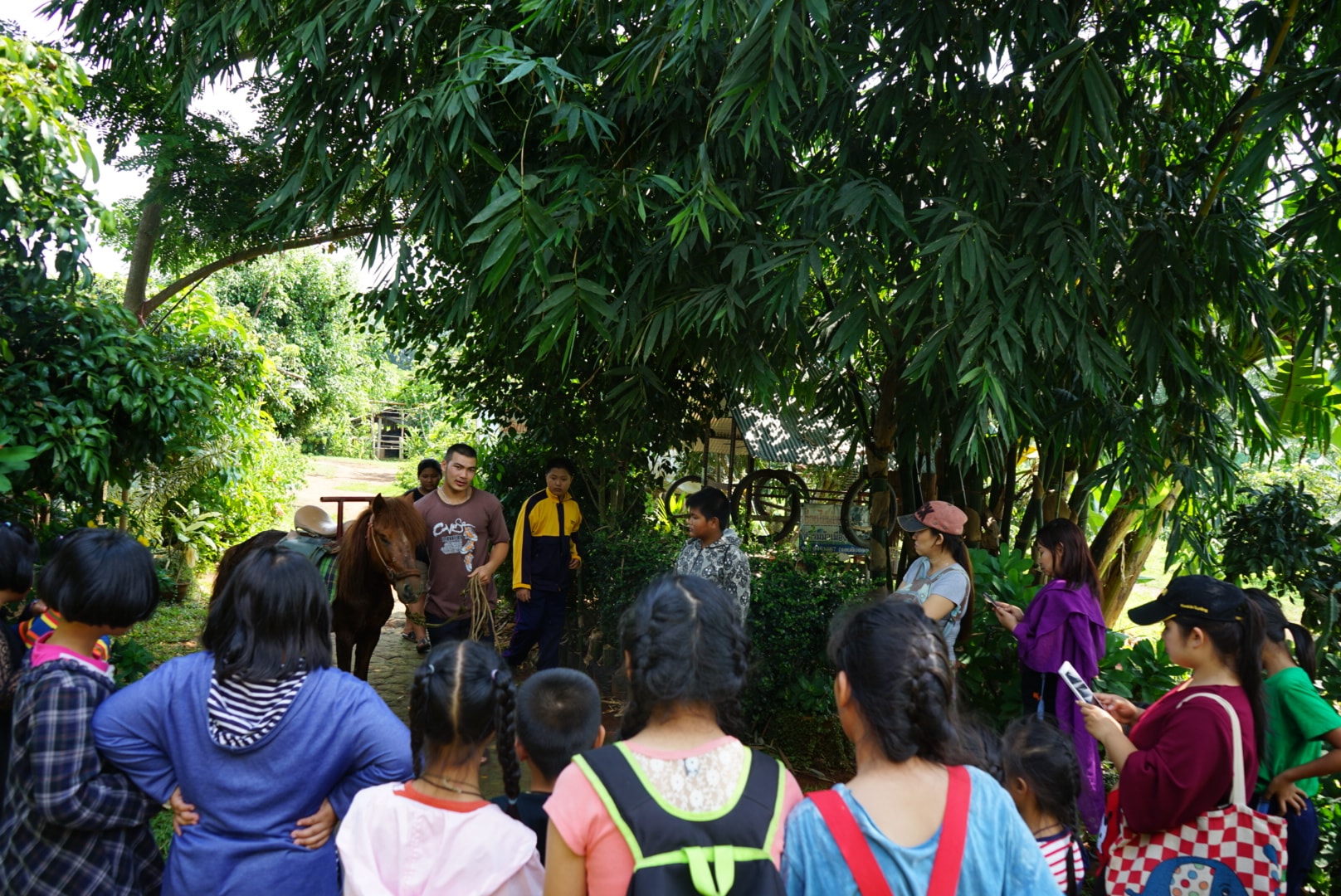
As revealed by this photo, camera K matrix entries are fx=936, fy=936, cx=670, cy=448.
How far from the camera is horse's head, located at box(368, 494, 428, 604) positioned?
5035mm

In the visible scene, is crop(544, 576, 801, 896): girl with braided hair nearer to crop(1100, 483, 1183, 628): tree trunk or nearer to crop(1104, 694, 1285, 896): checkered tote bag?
crop(1104, 694, 1285, 896): checkered tote bag

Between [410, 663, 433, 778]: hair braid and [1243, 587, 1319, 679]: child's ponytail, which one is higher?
[1243, 587, 1319, 679]: child's ponytail

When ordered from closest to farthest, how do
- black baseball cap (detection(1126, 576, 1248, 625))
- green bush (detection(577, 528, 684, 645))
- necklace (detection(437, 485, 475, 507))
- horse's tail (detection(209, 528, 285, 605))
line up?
black baseball cap (detection(1126, 576, 1248, 625)) → horse's tail (detection(209, 528, 285, 605)) → necklace (detection(437, 485, 475, 507)) → green bush (detection(577, 528, 684, 645))

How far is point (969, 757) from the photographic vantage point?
70.7 inches

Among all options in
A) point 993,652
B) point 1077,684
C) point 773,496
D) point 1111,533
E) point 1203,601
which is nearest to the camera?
point 1203,601

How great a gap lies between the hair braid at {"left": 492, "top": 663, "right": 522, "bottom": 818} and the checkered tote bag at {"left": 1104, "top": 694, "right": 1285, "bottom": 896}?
5.46 feet

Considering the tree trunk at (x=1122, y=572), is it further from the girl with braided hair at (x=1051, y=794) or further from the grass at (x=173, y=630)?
the grass at (x=173, y=630)

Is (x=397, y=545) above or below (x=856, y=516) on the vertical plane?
below

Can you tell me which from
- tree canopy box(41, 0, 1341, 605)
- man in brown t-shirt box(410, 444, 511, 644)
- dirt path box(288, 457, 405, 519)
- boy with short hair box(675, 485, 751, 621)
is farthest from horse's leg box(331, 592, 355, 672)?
dirt path box(288, 457, 405, 519)

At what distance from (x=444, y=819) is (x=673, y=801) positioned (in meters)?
0.49

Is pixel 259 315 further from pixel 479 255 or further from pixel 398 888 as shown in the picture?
pixel 398 888

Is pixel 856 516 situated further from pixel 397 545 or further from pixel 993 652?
pixel 397 545

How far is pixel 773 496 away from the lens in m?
10.6

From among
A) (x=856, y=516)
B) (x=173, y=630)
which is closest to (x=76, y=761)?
(x=173, y=630)
